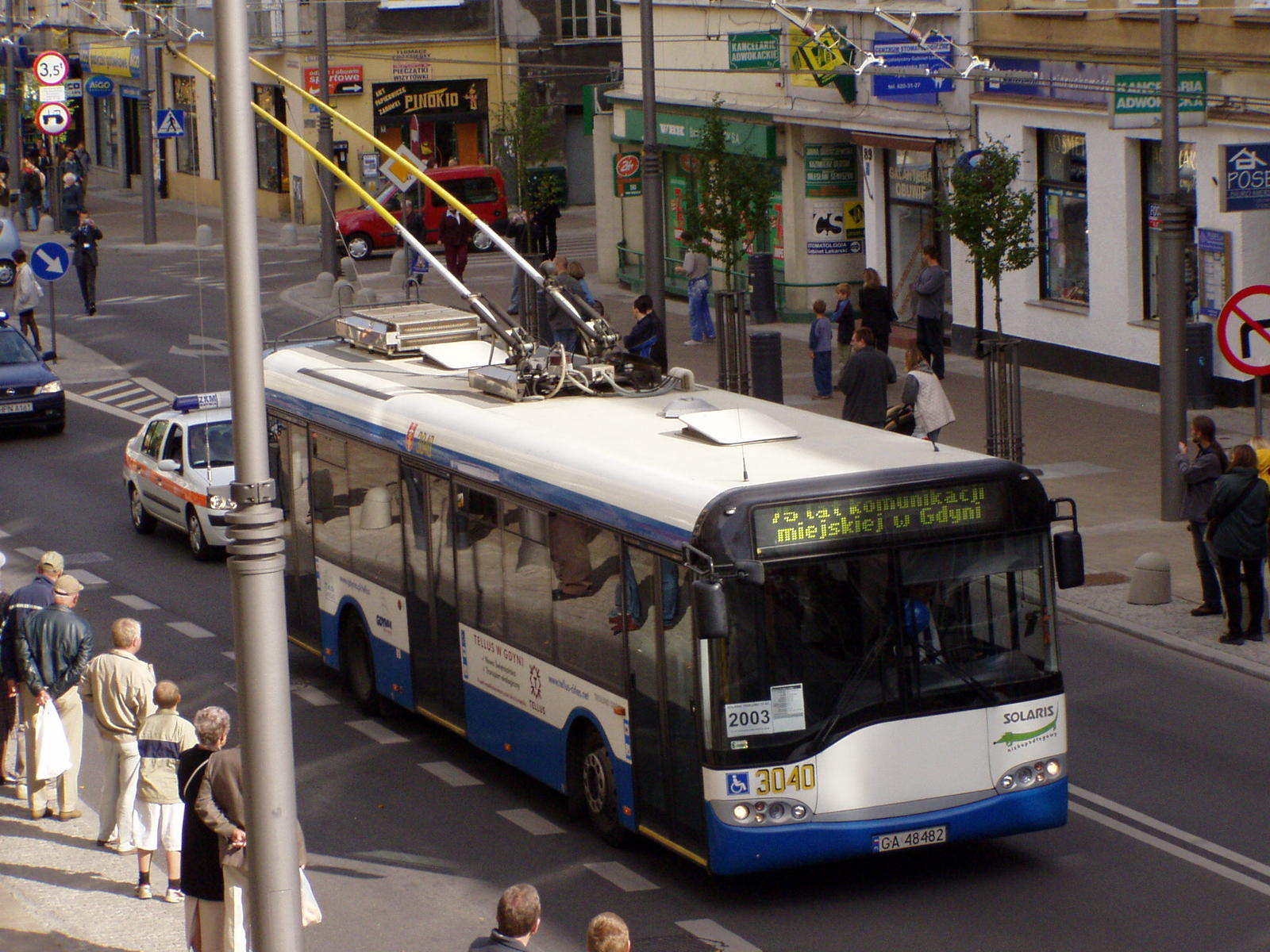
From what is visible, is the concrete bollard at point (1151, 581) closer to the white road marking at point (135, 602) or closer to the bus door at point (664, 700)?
the bus door at point (664, 700)

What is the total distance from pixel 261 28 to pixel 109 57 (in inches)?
609

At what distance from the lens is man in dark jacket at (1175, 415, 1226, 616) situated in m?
16.5

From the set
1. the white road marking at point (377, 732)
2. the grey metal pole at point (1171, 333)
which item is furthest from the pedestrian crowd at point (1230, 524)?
the white road marking at point (377, 732)

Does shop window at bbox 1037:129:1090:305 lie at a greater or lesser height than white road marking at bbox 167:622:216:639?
greater

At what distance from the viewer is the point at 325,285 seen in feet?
130

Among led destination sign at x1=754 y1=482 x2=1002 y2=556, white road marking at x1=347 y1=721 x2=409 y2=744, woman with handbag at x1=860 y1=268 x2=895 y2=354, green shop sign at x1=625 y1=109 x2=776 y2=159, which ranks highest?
green shop sign at x1=625 y1=109 x2=776 y2=159

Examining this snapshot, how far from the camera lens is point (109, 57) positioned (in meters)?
68.8

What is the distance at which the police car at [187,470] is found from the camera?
68.2 feet

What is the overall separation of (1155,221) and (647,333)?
7063 millimetres

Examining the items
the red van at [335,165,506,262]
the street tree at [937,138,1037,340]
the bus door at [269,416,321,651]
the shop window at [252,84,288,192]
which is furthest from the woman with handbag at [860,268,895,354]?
the shop window at [252,84,288,192]

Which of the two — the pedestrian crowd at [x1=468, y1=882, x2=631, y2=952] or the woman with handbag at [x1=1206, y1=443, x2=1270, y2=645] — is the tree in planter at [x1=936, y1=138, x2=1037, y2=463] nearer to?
the woman with handbag at [x1=1206, y1=443, x2=1270, y2=645]

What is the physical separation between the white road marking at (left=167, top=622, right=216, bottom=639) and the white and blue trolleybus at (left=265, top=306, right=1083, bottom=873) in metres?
5.48

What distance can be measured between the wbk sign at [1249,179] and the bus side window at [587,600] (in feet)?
41.9

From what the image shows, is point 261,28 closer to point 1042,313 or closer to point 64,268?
point 64,268
